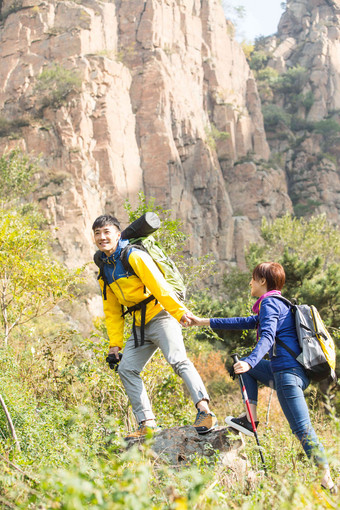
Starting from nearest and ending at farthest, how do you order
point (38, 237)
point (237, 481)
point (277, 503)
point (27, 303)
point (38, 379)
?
1. point (277, 503)
2. point (237, 481)
3. point (38, 379)
4. point (27, 303)
5. point (38, 237)

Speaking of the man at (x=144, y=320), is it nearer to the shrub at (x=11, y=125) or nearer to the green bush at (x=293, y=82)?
the shrub at (x=11, y=125)

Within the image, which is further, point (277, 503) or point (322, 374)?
point (322, 374)

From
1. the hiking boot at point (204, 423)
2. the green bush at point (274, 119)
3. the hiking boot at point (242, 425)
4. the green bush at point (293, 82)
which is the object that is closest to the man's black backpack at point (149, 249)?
the hiking boot at point (204, 423)

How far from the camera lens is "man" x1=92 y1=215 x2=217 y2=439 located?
3.41 m

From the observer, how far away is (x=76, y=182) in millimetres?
24812

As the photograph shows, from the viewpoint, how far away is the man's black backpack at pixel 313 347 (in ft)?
Answer: 9.63

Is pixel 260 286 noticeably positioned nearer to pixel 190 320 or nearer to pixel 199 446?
pixel 190 320

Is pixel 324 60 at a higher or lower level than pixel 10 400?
higher

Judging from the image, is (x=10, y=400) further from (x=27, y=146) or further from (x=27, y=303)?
(x=27, y=146)

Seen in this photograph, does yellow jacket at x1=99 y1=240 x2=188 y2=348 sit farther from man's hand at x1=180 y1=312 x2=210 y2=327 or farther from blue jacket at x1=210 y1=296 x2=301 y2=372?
blue jacket at x1=210 y1=296 x2=301 y2=372

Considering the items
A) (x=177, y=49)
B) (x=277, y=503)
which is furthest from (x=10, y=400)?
(x=177, y=49)

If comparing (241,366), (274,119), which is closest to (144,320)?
(241,366)

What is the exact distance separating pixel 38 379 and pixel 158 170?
81.5 ft

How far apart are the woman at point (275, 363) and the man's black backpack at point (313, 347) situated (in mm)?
54
